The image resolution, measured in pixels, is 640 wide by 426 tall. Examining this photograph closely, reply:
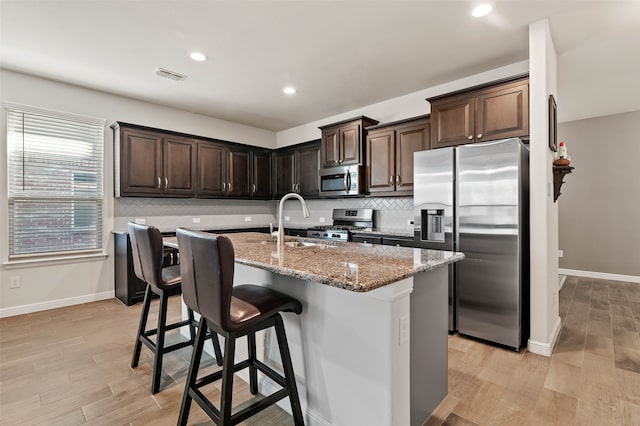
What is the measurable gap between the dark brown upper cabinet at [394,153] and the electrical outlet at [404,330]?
265cm

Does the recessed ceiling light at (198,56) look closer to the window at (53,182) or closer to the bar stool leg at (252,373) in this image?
the window at (53,182)

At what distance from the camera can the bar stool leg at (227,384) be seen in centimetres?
135

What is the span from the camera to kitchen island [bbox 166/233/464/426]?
1312 millimetres

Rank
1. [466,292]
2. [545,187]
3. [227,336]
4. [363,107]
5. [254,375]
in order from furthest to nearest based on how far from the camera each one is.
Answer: [363,107] → [466,292] → [545,187] → [254,375] → [227,336]

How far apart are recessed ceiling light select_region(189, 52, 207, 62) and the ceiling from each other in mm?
66

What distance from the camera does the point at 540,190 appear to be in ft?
8.35

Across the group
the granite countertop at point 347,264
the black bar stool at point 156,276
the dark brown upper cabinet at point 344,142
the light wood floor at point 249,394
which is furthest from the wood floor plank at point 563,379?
the dark brown upper cabinet at point 344,142

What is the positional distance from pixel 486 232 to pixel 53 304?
480cm

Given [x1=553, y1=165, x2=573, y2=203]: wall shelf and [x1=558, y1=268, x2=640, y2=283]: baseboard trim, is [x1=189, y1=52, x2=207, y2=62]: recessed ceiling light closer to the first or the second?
[x1=553, y1=165, x2=573, y2=203]: wall shelf

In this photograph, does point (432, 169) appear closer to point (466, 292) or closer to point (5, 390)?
point (466, 292)

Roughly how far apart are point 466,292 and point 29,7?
4.20m

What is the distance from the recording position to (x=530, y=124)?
2.63 metres

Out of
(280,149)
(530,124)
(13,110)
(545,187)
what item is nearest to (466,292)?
(545,187)

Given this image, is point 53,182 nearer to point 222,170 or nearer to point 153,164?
point 153,164
